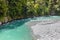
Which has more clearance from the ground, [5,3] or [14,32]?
[5,3]

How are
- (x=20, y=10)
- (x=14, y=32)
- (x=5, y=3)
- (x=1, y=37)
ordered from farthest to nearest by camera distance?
(x=20, y=10) → (x=5, y=3) → (x=14, y=32) → (x=1, y=37)

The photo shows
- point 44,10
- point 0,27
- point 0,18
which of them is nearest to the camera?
point 0,27

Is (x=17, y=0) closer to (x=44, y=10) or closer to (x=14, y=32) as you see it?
(x=44, y=10)

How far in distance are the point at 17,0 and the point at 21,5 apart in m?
1.93

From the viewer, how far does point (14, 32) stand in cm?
3162

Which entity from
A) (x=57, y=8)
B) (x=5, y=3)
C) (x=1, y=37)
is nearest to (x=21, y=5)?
(x=5, y=3)

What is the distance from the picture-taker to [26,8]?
164ft

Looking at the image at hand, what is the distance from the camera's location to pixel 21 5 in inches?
1921

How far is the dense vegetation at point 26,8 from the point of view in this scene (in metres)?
41.8

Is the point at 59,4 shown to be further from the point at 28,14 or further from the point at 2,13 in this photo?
the point at 2,13

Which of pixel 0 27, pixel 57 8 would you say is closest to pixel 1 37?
pixel 0 27

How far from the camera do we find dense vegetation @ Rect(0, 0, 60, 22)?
4175 centimetres

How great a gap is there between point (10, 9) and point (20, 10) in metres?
3.51

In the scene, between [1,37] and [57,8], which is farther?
[57,8]
